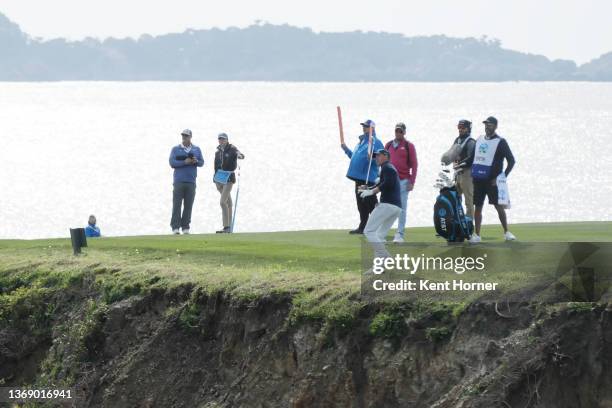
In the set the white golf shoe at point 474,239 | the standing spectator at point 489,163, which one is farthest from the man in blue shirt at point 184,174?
the white golf shoe at point 474,239

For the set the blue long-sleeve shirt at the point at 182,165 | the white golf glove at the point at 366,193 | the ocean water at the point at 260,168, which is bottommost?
the white golf glove at the point at 366,193

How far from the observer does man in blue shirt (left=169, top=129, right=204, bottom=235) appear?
2758 centimetres

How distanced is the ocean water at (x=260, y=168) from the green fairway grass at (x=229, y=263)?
40926 millimetres

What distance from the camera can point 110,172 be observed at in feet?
344

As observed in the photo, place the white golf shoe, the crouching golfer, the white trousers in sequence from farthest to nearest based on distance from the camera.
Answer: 1. the white golf shoe
2. the crouching golfer
3. the white trousers

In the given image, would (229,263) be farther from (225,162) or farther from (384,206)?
(225,162)

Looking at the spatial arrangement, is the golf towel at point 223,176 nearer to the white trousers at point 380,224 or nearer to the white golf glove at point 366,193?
the white golf glove at point 366,193

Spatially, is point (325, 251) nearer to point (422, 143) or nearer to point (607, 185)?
point (607, 185)

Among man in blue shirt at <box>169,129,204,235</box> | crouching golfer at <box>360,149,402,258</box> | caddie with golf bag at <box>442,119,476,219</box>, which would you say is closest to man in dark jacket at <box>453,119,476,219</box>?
caddie with golf bag at <box>442,119,476,219</box>

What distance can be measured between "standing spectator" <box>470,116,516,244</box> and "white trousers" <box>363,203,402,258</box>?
106 inches

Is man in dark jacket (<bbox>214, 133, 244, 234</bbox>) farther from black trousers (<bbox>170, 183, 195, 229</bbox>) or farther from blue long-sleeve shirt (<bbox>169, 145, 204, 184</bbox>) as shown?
black trousers (<bbox>170, 183, 195, 229</bbox>)

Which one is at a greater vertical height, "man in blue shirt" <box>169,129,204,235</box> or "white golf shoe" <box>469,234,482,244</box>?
"man in blue shirt" <box>169,129,204,235</box>

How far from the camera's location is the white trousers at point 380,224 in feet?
58.7

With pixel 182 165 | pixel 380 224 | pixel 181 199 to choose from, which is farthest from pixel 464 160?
pixel 181 199
